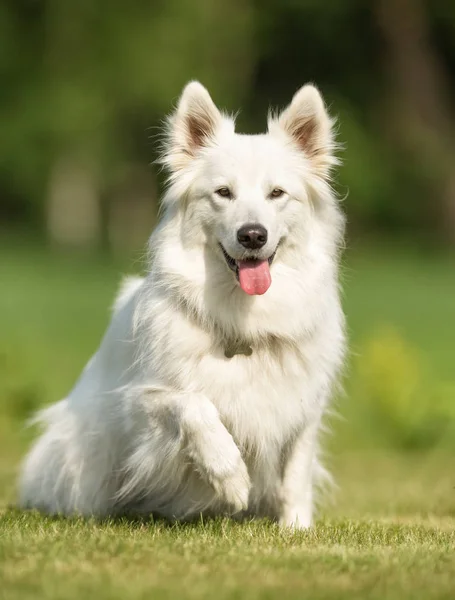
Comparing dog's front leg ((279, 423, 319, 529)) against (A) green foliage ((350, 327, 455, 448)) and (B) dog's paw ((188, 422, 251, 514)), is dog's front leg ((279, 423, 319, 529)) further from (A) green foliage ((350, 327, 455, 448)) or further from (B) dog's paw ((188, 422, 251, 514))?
(A) green foliage ((350, 327, 455, 448))

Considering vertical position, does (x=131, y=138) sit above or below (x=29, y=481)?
above

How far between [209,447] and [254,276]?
3.28 feet

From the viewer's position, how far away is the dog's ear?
663 centimetres

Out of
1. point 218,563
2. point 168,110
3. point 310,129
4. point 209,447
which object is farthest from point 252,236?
point 168,110

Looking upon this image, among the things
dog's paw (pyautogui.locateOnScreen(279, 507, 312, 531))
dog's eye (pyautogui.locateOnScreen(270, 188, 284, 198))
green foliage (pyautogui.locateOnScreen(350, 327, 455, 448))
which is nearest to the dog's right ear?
dog's eye (pyautogui.locateOnScreen(270, 188, 284, 198))

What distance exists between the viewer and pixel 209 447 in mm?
5832

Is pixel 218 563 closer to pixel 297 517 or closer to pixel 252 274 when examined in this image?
pixel 297 517

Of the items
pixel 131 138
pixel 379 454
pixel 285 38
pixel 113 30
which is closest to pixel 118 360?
pixel 379 454

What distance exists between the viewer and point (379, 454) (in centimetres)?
1234

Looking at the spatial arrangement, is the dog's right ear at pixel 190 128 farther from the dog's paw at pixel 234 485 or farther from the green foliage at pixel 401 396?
the green foliage at pixel 401 396

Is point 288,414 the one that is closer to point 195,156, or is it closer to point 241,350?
point 241,350

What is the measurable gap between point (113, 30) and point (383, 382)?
25755 millimetres

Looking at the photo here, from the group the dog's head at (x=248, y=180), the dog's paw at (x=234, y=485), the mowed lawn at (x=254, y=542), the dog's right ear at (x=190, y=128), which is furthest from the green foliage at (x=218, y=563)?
the dog's right ear at (x=190, y=128)

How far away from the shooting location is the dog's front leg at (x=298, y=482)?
6.65 m
